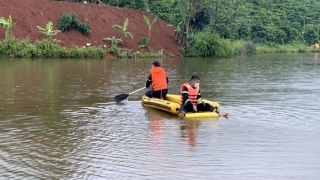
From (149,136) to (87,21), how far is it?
3490cm

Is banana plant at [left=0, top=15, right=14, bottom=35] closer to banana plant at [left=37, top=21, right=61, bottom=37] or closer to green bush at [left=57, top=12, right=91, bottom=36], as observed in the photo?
banana plant at [left=37, top=21, right=61, bottom=37]

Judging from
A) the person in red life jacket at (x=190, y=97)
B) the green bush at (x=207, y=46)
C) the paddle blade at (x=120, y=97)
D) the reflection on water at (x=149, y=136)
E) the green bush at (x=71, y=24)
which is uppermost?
the green bush at (x=71, y=24)

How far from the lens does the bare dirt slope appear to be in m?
40.3

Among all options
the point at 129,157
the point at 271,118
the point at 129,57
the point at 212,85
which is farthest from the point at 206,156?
the point at 129,57

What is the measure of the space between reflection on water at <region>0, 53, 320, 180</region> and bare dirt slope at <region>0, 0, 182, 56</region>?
21.3 metres

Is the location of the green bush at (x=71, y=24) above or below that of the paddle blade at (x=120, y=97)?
above

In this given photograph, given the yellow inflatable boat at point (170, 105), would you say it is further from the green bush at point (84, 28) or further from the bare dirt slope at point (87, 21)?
the green bush at point (84, 28)

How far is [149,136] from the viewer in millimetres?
10953

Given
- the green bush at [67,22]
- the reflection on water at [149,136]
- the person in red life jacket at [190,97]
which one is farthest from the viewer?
the green bush at [67,22]

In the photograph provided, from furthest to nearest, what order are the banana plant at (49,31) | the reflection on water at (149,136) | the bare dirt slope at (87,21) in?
1. the bare dirt slope at (87,21)
2. the banana plant at (49,31)
3. the reflection on water at (149,136)

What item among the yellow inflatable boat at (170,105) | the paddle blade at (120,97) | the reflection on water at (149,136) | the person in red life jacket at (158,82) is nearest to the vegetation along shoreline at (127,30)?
the reflection on water at (149,136)

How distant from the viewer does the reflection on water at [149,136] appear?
831cm

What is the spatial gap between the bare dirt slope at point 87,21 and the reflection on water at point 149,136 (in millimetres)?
21282

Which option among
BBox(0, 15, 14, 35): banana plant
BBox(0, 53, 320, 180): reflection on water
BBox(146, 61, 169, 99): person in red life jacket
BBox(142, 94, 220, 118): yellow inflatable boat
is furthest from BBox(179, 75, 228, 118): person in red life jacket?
BBox(0, 15, 14, 35): banana plant
